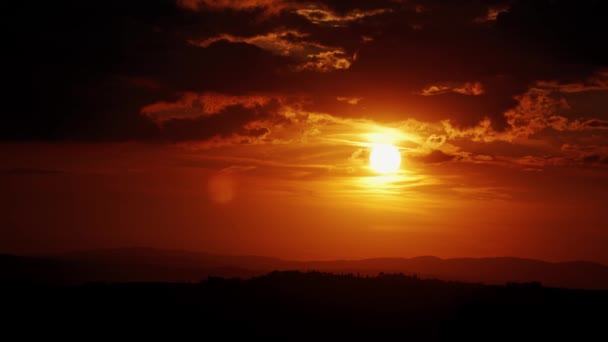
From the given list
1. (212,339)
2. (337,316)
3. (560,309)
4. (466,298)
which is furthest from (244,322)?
(560,309)

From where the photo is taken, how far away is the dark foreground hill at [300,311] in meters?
29.0

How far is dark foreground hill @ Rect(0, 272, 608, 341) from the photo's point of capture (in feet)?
95.1

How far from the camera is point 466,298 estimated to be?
34.3 m

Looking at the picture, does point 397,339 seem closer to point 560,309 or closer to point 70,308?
point 560,309

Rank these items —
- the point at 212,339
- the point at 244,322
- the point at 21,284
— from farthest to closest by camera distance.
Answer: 1. the point at 21,284
2. the point at 244,322
3. the point at 212,339

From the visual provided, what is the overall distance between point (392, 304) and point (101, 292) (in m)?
14.3

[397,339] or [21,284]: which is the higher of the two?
[21,284]

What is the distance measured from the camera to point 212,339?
2827 centimetres

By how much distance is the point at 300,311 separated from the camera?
3198cm

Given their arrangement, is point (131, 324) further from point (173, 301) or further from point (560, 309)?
Result: point (560, 309)

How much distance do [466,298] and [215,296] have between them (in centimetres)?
1242

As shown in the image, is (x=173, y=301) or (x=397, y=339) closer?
(x=397, y=339)

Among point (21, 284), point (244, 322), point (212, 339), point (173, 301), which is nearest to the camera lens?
point (212, 339)

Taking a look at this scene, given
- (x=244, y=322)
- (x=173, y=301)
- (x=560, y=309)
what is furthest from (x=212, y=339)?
(x=560, y=309)
